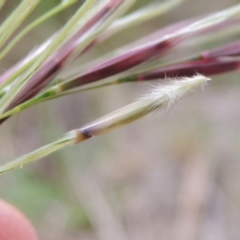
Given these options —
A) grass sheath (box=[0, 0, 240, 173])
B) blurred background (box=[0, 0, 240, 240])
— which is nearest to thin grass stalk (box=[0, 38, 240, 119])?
grass sheath (box=[0, 0, 240, 173])

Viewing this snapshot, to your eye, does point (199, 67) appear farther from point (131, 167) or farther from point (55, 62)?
point (131, 167)

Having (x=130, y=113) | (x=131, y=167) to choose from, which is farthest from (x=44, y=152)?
(x=131, y=167)

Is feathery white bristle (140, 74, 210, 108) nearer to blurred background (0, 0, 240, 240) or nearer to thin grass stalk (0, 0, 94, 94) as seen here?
thin grass stalk (0, 0, 94, 94)

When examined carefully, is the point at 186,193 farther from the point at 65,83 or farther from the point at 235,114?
the point at 65,83

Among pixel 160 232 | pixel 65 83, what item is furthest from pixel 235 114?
pixel 65 83

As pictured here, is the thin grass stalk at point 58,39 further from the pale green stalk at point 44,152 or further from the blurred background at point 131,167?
the blurred background at point 131,167

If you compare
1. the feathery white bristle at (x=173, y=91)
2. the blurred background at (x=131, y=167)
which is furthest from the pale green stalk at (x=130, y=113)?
the blurred background at (x=131, y=167)
